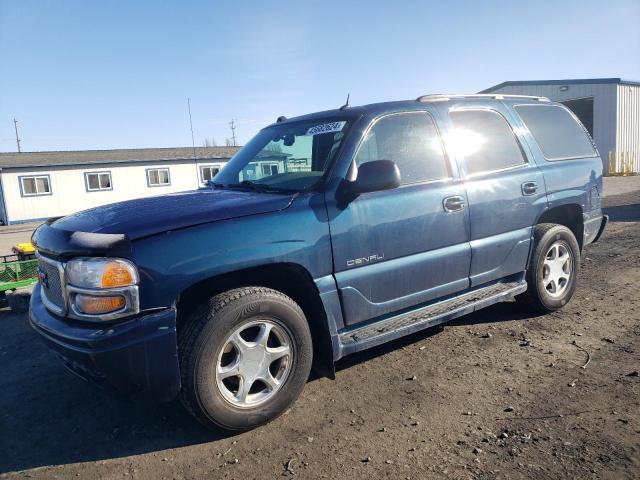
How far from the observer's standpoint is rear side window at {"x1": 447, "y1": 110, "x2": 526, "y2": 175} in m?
3.98

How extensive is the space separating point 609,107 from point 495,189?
27498 mm

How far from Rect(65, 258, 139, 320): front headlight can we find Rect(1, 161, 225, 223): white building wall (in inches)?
899

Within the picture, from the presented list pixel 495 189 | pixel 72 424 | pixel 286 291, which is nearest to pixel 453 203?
pixel 495 189

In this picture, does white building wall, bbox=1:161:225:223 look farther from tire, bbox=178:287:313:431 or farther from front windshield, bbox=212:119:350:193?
tire, bbox=178:287:313:431

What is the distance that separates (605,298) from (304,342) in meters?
3.78

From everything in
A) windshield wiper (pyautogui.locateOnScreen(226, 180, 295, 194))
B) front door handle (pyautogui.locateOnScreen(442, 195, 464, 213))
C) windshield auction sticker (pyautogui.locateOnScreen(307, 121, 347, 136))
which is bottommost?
front door handle (pyautogui.locateOnScreen(442, 195, 464, 213))

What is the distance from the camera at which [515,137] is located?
4449 millimetres

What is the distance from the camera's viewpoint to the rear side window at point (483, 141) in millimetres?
3977

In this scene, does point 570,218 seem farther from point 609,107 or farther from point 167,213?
point 609,107

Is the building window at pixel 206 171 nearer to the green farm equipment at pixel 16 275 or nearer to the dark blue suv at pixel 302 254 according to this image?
the green farm equipment at pixel 16 275

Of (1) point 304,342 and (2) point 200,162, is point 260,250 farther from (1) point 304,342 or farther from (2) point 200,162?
(2) point 200,162

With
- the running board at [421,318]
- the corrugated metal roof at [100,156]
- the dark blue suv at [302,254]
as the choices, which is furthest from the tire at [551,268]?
the corrugated metal roof at [100,156]

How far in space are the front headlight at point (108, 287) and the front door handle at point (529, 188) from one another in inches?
133

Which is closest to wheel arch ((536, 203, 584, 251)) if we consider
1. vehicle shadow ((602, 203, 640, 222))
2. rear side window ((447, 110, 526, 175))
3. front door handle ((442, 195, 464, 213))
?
rear side window ((447, 110, 526, 175))
